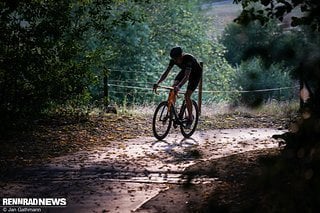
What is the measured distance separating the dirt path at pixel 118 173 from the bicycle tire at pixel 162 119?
7.6 inches

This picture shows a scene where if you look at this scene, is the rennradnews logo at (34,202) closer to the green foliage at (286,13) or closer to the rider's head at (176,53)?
the green foliage at (286,13)

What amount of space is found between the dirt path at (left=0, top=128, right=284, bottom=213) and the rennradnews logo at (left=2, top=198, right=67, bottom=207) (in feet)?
0.37

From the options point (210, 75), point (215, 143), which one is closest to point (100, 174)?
point (215, 143)

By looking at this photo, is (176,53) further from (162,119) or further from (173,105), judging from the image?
(162,119)

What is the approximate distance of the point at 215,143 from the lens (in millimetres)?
9695

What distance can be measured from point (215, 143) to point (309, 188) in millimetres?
7718

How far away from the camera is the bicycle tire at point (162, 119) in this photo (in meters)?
10.0

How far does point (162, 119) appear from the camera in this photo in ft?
33.6

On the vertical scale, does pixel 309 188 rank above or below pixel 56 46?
below

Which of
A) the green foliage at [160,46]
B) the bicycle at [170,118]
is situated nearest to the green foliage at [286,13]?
the bicycle at [170,118]

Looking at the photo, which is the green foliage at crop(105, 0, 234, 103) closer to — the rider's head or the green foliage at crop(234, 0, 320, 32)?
the rider's head

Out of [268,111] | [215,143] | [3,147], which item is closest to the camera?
[3,147]

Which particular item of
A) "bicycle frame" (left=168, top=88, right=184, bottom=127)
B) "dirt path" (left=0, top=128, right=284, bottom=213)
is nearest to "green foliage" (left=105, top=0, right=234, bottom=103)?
"bicycle frame" (left=168, top=88, right=184, bottom=127)

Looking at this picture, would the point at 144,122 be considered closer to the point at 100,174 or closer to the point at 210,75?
the point at 100,174
